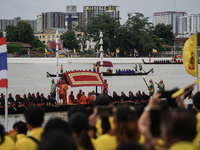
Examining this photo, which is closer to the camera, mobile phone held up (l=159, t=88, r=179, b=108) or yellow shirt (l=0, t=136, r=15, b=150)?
yellow shirt (l=0, t=136, r=15, b=150)

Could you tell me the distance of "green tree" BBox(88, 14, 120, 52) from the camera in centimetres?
8831

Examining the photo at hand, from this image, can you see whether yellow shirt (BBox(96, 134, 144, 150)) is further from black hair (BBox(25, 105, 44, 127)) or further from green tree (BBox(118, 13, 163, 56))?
green tree (BBox(118, 13, 163, 56))

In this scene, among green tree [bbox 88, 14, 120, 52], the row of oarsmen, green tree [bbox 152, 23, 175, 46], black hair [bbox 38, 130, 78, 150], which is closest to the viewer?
black hair [bbox 38, 130, 78, 150]

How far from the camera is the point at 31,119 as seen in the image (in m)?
4.62

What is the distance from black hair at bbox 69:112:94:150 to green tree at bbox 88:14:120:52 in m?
83.3

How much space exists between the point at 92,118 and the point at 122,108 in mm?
442

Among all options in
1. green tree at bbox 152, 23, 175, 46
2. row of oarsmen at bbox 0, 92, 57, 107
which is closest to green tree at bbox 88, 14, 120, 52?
green tree at bbox 152, 23, 175, 46

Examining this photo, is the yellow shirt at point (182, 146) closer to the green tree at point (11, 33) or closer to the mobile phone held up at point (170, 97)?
the mobile phone held up at point (170, 97)

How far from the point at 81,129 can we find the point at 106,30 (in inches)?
3339

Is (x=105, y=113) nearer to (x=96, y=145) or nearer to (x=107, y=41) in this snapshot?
(x=96, y=145)

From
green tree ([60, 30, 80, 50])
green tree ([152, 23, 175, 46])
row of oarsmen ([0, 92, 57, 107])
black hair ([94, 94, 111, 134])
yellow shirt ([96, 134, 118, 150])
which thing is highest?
green tree ([152, 23, 175, 46])

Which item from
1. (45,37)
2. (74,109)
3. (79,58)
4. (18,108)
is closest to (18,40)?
(79,58)

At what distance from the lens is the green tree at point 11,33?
96062 millimetres

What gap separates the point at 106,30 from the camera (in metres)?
87.9
